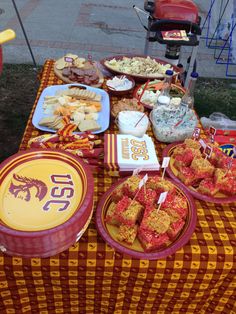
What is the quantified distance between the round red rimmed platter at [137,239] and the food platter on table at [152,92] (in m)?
0.84

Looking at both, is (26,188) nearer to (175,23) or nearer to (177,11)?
(175,23)

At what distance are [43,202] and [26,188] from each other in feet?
0.29

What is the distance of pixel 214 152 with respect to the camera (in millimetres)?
1490

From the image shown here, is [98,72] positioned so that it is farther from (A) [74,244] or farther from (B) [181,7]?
(A) [74,244]

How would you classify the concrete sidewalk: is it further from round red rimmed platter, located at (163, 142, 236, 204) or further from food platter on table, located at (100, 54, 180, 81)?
round red rimmed platter, located at (163, 142, 236, 204)

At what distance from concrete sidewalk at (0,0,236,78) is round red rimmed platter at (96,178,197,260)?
3856 mm

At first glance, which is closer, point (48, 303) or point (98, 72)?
point (48, 303)

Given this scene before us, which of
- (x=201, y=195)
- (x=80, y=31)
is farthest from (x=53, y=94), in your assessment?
(x=80, y=31)

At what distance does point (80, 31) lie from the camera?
5648 mm

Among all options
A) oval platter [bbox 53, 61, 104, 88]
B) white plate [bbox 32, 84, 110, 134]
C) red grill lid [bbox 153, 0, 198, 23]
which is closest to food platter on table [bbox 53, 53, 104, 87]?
oval platter [bbox 53, 61, 104, 88]

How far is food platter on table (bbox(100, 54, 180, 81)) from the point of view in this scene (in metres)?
2.25

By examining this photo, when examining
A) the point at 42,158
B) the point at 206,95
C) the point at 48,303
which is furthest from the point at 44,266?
the point at 206,95

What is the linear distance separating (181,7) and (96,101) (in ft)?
4.78

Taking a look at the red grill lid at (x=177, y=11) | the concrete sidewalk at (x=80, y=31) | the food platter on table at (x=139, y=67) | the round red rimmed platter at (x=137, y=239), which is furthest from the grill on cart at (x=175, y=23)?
the concrete sidewalk at (x=80, y=31)
